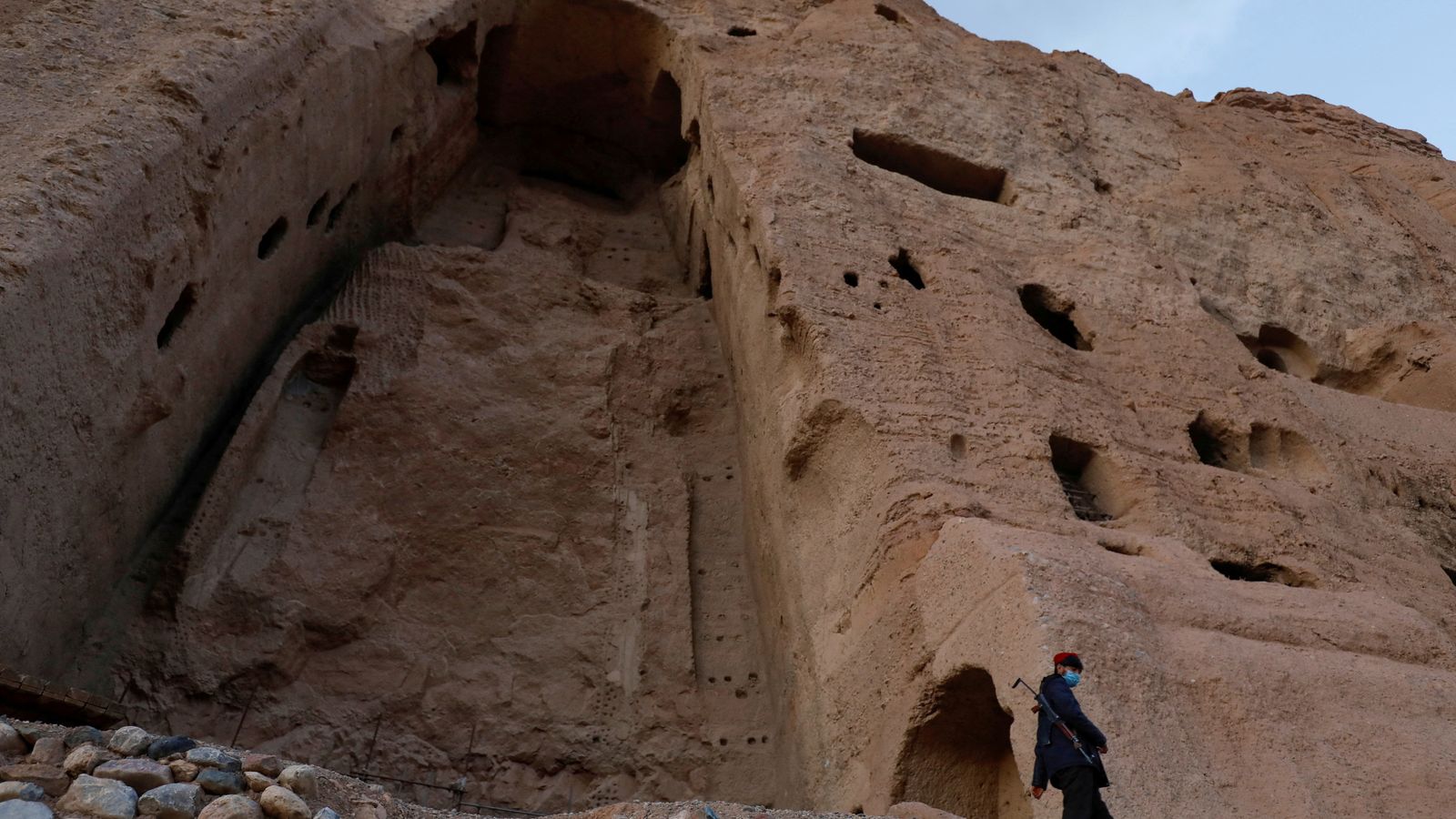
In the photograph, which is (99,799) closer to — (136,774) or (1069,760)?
(136,774)

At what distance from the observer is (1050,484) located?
18.5 ft

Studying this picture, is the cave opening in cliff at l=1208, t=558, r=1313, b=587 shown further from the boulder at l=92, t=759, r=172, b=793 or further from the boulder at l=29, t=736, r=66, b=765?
the boulder at l=29, t=736, r=66, b=765

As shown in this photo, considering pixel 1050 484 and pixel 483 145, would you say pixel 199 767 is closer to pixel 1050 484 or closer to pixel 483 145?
pixel 1050 484

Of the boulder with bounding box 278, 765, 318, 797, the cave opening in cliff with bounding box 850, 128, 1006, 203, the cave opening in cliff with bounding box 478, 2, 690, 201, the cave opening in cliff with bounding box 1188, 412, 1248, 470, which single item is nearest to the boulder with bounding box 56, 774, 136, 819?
Result: the boulder with bounding box 278, 765, 318, 797

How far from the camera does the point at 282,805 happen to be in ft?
9.55

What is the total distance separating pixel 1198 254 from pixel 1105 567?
4.79 meters

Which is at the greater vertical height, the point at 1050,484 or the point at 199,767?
the point at 1050,484

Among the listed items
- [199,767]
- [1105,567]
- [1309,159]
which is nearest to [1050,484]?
[1105,567]

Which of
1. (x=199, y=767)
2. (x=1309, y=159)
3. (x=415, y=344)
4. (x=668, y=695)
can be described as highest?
(x=1309, y=159)

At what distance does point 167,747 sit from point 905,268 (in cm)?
517

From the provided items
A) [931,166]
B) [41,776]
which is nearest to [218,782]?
[41,776]

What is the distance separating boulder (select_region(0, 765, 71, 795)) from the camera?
284 centimetres

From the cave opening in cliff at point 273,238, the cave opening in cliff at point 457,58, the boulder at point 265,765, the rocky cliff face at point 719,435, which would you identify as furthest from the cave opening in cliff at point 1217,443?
the cave opening in cliff at point 457,58

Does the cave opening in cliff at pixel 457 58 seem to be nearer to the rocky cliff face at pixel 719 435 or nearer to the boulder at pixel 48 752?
the rocky cliff face at pixel 719 435
